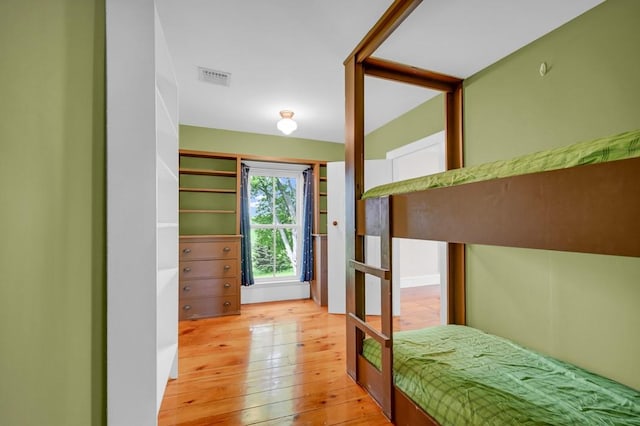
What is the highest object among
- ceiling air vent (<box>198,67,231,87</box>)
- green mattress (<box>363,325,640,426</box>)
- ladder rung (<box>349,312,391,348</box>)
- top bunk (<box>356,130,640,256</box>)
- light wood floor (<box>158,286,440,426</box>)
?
ceiling air vent (<box>198,67,231,87</box>)

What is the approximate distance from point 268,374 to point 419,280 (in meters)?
3.45

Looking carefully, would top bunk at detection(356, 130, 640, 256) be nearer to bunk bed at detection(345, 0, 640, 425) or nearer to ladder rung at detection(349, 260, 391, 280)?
bunk bed at detection(345, 0, 640, 425)

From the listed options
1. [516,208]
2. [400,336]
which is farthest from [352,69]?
[400,336]

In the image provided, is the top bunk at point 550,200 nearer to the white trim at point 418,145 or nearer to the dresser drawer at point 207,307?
the white trim at point 418,145

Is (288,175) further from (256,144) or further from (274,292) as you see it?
(274,292)

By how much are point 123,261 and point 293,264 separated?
3.11 m

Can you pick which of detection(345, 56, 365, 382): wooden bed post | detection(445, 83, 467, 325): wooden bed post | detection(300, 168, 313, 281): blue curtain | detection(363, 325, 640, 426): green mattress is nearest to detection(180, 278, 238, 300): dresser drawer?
detection(300, 168, 313, 281): blue curtain

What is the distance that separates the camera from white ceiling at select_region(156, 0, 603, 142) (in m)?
1.56

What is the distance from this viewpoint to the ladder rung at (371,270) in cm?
157

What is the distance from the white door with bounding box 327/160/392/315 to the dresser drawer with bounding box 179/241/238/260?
1195 mm

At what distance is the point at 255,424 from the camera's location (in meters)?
1.43

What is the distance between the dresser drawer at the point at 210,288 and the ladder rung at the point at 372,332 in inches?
74.0
